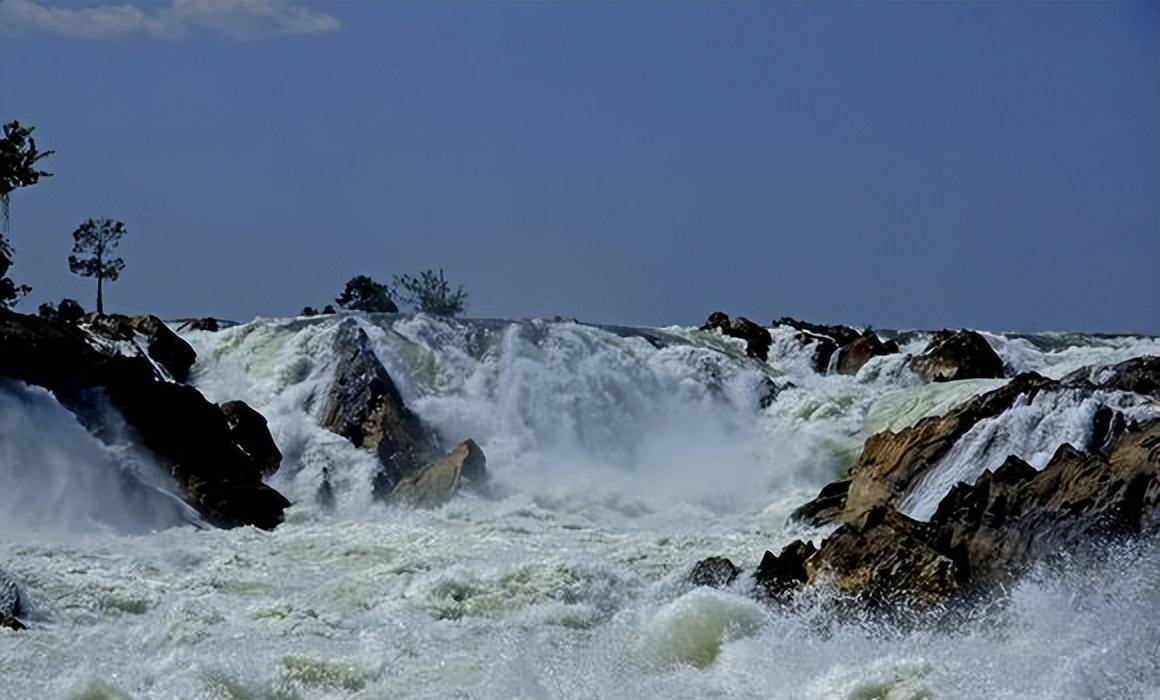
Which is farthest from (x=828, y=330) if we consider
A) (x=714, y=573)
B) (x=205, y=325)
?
(x=714, y=573)

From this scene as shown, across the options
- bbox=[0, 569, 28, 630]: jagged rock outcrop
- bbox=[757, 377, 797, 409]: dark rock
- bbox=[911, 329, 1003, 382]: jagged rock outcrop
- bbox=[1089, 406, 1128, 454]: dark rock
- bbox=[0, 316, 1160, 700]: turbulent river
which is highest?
bbox=[911, 329, 1003, 382]: jagged rock outcrop

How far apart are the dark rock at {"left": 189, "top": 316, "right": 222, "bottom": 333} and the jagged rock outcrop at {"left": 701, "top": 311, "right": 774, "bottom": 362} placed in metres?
11.5

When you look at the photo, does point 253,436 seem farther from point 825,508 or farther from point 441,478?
point 825,508

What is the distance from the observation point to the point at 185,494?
2809cm

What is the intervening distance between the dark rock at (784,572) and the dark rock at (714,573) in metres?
0.41

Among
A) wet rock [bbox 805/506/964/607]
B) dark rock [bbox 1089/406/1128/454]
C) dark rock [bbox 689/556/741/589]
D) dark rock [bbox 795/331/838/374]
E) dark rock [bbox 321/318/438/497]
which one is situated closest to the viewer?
wet rock [bbox 805/506/964/607]

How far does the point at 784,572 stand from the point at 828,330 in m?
30.4

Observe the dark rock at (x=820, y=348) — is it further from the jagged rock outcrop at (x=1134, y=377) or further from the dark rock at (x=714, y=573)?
the dark rock at (x=714, y=573)

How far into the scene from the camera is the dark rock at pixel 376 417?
3274 cm

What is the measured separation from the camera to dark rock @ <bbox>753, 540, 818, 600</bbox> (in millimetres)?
20000

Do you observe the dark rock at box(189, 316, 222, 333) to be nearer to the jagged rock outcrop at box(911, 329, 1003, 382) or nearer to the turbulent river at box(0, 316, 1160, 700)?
the turbulent river at box(0, 316, 1160, 700)

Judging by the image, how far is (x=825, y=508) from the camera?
87.5 ft

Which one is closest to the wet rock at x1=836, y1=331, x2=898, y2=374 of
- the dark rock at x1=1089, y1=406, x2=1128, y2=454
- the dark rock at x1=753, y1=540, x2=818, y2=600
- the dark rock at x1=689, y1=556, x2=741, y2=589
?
the dark rock at x1=1089, y1=406, x2=1128, y2=454

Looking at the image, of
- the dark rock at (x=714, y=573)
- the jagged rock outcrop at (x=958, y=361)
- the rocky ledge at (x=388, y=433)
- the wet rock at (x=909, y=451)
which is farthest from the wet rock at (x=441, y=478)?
the jagged rock outcrop at (x=958, y=361)
